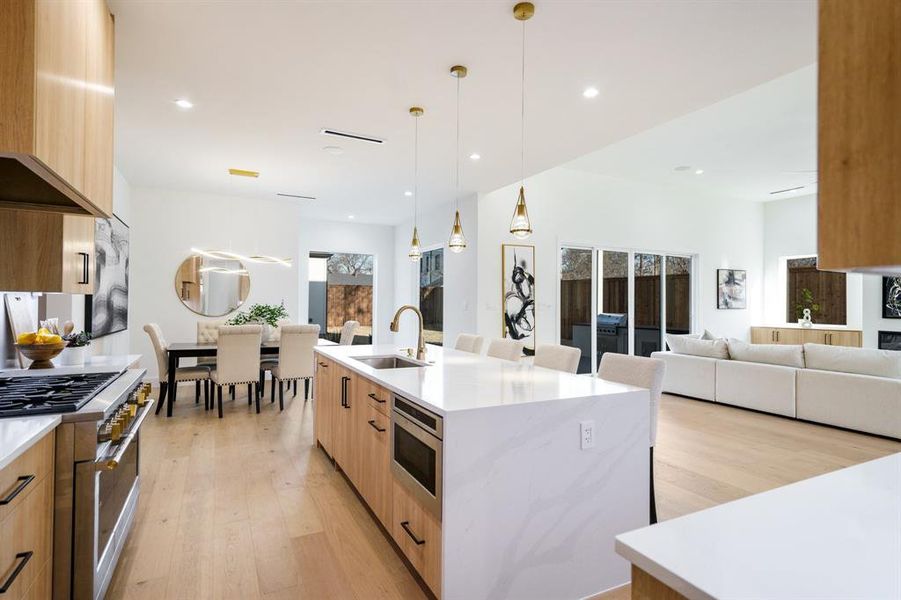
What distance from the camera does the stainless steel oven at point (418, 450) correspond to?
175cm

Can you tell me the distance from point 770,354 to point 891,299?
335 cm

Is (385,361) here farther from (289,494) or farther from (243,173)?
(243,173)

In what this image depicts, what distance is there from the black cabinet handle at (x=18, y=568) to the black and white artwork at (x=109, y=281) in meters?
3.48

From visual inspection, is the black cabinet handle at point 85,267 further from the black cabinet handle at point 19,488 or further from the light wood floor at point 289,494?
the black cabinet handle at point 19,488

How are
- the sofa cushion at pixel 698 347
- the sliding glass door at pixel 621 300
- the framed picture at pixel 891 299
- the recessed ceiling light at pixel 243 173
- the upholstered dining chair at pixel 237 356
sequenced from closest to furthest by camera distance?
the upholstered dining chair at pixel 237 356
the recessed ceiling light at pixel 243 173
the sofa cushion at pixel 698 347
the framed picture at pixel 891 299
the sliding glass door at pixel 621 300

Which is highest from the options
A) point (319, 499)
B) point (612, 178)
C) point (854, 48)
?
point (612, 178)

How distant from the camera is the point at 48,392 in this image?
6.33 ft

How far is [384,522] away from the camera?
7.73 ft

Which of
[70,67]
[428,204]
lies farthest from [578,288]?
[70,67]

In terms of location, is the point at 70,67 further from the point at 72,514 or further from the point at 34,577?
the point at 34,577

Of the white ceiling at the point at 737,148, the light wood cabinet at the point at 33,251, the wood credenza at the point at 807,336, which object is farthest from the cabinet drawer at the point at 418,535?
the wood credenza at the point at 807,336

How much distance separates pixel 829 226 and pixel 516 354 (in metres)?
3.14

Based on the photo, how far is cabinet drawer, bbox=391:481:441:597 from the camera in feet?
5.83

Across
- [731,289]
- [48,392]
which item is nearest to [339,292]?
[48,392]
